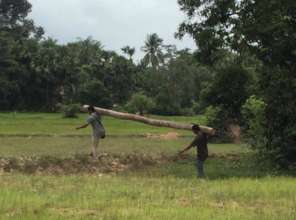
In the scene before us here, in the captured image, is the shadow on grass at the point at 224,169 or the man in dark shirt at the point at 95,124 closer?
the shadow on grass at the point at 224,169

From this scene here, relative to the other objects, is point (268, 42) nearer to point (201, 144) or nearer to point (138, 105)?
point (201, 144)

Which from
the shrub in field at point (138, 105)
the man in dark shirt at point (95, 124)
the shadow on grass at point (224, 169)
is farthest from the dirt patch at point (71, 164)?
the shrub in field at point (138, 105)

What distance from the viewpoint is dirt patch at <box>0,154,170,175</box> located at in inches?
763

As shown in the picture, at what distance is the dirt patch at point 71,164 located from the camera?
1939 cm

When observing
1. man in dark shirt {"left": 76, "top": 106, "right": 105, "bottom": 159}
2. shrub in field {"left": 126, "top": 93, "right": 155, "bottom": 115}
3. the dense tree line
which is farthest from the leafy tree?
shrub in field {"left": 126, "top": 93, "right": 155, "bottom": 115}

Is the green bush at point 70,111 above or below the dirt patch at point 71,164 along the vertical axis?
above

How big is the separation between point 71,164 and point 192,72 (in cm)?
6873

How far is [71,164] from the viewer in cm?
2031

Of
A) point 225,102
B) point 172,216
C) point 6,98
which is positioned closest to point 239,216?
point 172,216

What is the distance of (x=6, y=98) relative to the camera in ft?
260

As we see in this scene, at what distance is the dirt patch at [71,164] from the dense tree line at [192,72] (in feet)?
16.7

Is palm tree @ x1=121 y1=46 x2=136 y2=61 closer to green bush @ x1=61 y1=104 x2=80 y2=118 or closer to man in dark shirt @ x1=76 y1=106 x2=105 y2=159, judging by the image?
green bush @ x1=61 y1=104 x2=80 y2=118

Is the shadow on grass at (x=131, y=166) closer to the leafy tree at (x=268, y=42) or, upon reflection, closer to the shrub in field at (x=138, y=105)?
the leafy tree at (x=268, y=42)

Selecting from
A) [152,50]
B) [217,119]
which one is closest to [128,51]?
[152,50]
